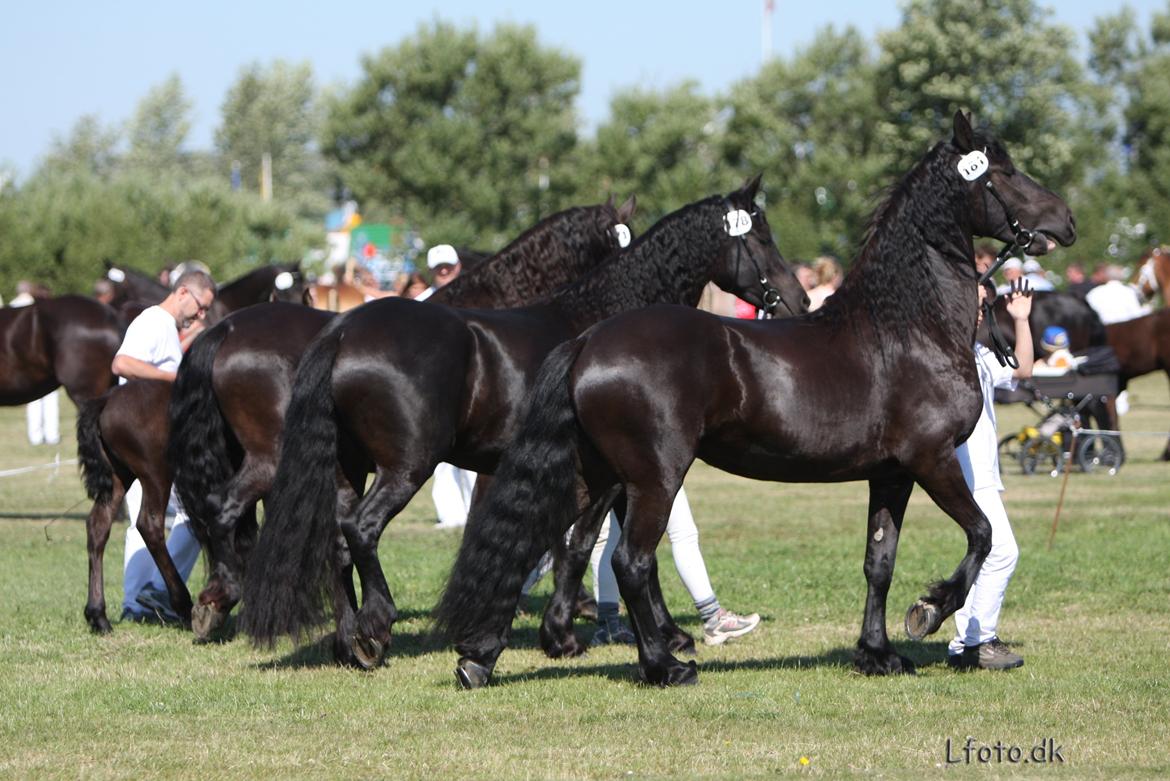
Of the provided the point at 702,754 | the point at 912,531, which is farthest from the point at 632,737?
the point at 912,531

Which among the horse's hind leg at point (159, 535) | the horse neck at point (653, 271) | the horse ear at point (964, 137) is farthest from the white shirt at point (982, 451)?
the horse's hind leg at point (159, 535)

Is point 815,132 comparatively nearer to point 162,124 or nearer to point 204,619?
point 204,619

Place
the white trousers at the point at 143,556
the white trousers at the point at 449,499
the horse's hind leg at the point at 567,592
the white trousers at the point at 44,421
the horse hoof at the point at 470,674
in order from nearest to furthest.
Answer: the horse hoof at the point at 470,674 < the horse's hind leg at the point at 567,592 < the white trousers at the point at 143,556 < the white trousers at the point at 449,499 < the white trousers at the point at 44,421

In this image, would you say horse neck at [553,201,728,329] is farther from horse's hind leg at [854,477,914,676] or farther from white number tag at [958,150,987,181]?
horse's hind leg at [854,477,914,676]

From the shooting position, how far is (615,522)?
8.93 metres

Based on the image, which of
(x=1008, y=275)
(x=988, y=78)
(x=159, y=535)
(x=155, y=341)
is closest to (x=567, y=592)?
(x=159, y=535)

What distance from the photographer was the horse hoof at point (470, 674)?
7270 mm

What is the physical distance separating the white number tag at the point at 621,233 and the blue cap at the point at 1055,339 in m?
10.1

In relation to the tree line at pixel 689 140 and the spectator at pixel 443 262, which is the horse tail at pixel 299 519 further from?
the tree line at pixel 689 140

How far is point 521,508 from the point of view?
23.2 feet

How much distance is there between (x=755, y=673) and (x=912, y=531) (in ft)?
21.1

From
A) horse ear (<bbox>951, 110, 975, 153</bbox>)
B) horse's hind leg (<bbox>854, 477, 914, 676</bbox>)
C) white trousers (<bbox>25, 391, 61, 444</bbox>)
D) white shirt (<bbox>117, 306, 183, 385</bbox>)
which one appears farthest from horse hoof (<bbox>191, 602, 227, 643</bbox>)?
white trousers (<bbox>25, 391, 61, 444</bbox>)

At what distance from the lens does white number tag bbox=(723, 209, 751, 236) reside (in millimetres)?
8320

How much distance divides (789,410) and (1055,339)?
38.6 feet
